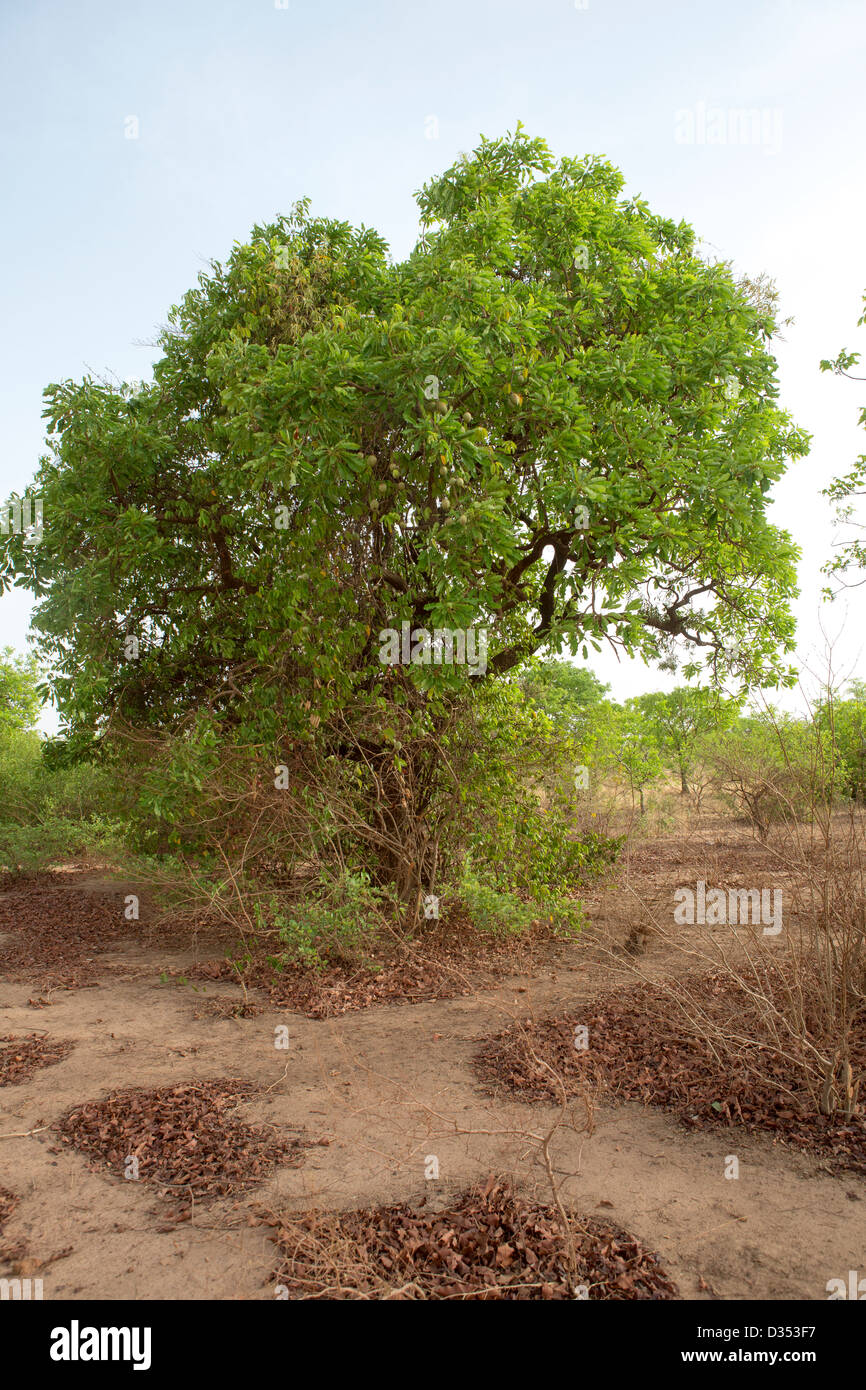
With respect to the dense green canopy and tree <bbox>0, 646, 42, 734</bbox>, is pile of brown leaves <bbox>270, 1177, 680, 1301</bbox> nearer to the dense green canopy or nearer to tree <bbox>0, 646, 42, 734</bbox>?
the dense green canopy

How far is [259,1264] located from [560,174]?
963cm

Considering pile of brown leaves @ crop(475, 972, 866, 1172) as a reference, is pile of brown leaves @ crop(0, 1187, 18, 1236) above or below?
below

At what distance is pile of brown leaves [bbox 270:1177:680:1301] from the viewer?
3.29m

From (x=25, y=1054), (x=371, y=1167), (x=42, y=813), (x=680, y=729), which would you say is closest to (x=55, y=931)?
(x=25, y=1054)

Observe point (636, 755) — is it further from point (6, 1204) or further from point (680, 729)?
point (6, 1204)

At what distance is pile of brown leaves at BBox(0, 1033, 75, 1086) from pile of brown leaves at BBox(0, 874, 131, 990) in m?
1.79

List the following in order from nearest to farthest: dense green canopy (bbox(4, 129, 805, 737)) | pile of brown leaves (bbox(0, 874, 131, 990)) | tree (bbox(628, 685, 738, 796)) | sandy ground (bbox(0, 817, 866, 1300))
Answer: sandy ground (bbox(0, 817, 866, 1300)), dense green canopy (bbox(4, 129, 805, 737)), pile of brown leaves (bbox(0, 874, 131, 990)), tree (bbox(628, 685, 738, 796))

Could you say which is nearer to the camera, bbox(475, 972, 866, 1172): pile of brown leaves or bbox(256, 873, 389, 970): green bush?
bbox(475, 972, 866, 1172): pile of brown leaves

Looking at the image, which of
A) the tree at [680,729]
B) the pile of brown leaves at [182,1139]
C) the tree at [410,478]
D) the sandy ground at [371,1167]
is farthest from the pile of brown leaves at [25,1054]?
the tree at [680,729]

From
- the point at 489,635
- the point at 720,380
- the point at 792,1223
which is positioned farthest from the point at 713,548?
the point at 792,1223

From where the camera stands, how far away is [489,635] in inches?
324

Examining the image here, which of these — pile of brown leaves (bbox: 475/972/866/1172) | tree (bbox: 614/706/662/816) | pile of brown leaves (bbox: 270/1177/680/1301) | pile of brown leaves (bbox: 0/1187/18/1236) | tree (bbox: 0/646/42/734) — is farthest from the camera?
tree (bbox: 0/646/42/734)

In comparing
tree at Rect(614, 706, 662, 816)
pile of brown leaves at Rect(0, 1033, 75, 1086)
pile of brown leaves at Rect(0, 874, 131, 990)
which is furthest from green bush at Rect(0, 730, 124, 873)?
tree at Rect(614, 706, 662, 816)

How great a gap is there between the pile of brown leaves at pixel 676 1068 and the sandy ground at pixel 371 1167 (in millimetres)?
169
